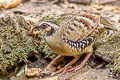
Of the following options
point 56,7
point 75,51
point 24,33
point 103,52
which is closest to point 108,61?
point 103,52

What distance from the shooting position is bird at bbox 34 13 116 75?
4.99 meters

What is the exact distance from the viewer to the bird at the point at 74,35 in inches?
196

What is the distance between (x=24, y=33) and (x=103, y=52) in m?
1.58

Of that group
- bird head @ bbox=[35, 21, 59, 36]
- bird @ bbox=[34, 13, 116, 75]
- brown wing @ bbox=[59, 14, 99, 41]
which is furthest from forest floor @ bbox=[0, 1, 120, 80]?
bird head @ bbox=[35, 21, 59, 36]

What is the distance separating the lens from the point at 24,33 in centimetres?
611

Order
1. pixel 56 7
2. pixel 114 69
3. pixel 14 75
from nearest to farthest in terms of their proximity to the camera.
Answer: pixel 114 69
pixel 14 75
pixel 56 7

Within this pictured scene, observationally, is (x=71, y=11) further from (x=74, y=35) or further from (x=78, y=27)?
(x=74, y=35)

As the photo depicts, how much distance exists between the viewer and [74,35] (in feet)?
16.8

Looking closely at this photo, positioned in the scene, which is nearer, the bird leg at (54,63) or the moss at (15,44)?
the bird leg at (54,63)

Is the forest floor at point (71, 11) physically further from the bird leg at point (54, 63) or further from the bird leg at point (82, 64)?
the bird leg at point (54, 63)

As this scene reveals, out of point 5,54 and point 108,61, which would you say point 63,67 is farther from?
point 5,54

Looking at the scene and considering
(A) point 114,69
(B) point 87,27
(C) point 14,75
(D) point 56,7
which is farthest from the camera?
(D) point 56,7

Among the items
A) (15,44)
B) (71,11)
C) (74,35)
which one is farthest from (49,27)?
(71,11)

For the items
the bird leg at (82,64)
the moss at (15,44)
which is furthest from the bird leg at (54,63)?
the bird leg at (82,64)
